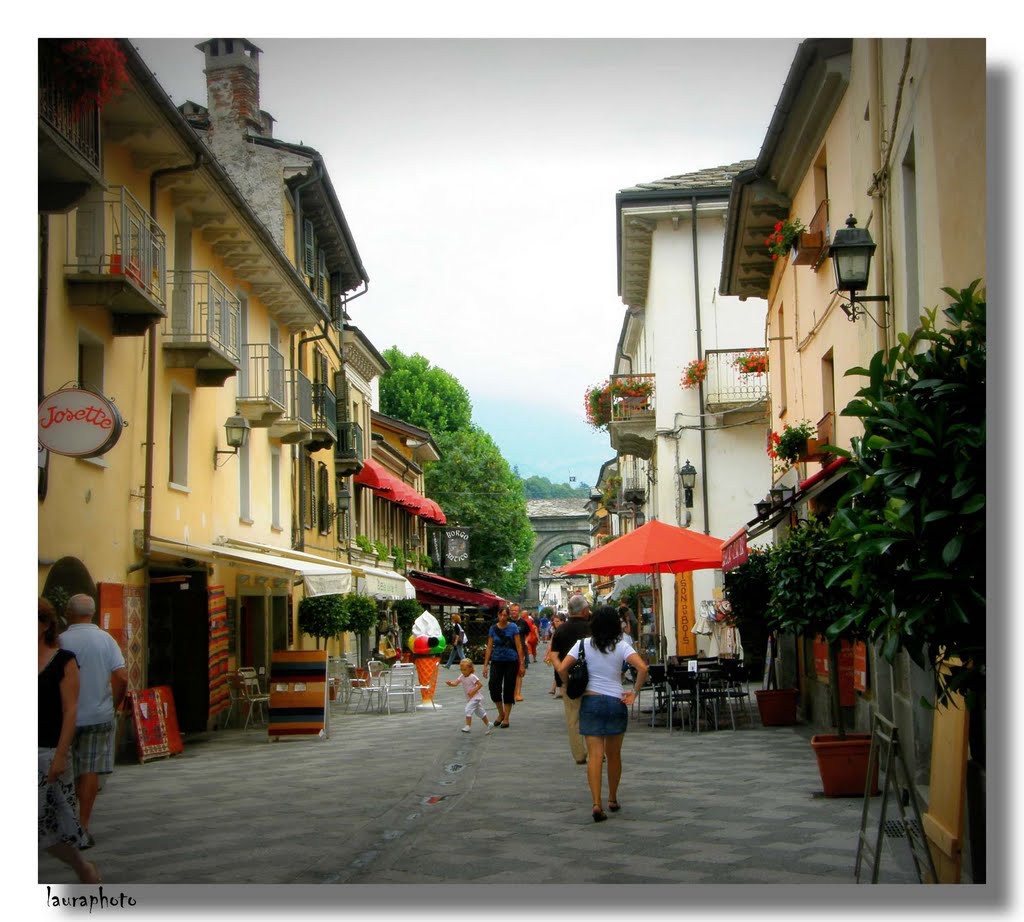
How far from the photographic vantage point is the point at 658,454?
31.1 m

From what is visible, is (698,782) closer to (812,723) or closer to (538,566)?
(812,723)

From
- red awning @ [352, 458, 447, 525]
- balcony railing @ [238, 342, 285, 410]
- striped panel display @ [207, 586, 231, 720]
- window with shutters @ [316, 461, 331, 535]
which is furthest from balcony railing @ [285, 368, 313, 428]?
red awning @ [352, 458, 447, 525]

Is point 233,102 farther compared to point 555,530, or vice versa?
point 555,530

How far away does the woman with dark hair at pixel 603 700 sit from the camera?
9398mm

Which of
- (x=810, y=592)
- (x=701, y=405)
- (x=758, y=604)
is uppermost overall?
(x=701, y=405)

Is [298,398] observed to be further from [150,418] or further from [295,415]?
[150,418]

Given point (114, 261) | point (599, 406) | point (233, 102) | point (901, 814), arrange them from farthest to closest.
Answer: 1. point (599, 406)
2. point (233, 102)
3. point (114, 261)
4. point (901, 814)

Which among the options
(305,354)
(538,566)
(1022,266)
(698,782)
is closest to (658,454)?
(305,354)

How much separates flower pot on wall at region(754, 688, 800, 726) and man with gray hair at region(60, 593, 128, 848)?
9.64m

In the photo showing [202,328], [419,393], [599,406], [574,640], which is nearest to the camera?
[574,640]

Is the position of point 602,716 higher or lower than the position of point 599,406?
lower

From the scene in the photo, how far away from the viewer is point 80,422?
9812mm

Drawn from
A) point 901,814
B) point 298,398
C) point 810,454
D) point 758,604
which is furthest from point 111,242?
point 298,398

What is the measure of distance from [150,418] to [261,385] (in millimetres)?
5837
